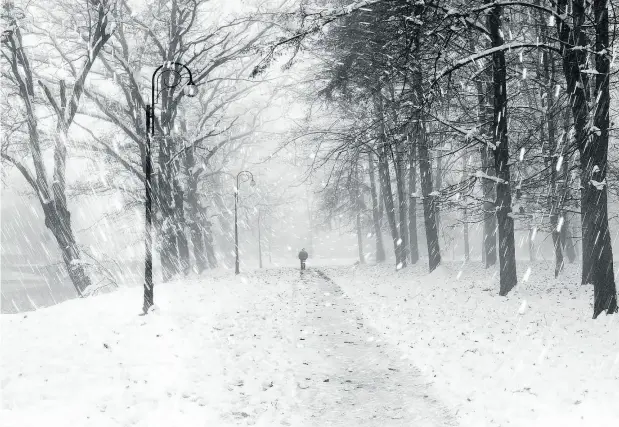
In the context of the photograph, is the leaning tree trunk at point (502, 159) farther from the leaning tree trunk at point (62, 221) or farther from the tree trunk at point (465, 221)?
the leaning tree trunk at point (62, 221)

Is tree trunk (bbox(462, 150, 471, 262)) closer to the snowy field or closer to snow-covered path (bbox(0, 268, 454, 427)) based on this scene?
the snowy field

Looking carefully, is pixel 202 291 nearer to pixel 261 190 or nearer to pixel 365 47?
pixel 365 47

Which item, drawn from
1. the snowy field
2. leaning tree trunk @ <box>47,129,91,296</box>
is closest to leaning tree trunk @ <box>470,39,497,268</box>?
the snowy field

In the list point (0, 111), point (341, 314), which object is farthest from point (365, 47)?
point (0, 111)

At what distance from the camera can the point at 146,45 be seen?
19.2 metres

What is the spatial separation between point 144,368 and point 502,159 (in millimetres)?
10026

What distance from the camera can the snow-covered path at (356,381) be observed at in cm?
555

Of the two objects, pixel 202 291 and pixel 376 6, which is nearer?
pixel 376 6

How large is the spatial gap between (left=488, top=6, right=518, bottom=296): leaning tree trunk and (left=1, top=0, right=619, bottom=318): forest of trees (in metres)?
0.04

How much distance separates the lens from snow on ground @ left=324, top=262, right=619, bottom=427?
17.8 ft

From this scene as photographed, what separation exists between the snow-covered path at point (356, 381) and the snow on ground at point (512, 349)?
0.32m

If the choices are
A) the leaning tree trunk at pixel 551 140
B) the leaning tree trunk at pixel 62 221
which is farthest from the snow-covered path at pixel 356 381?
the leaning tree trunk at pixel 62 221

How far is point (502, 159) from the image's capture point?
11.8 meters

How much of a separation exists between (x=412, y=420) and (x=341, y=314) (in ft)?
21.5
